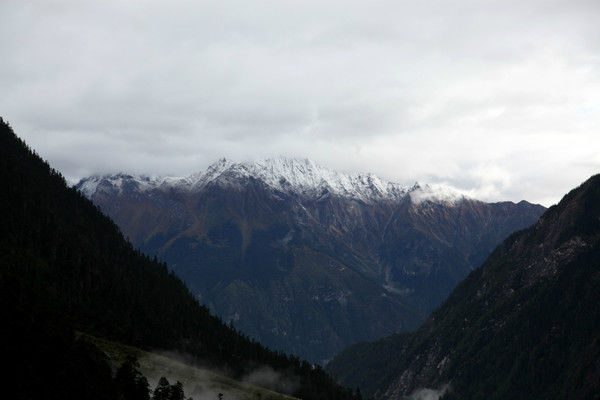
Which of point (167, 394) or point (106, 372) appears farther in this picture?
point (167, 394)

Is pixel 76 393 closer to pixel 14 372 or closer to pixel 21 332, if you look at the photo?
pixel 14 372

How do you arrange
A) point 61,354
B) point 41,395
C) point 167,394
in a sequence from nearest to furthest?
point 41,395, point 61,354, point 167,394

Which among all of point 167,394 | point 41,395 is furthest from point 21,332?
point 167,394

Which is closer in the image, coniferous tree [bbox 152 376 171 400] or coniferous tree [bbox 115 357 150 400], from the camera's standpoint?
coniferous tree [bbox 115 357 150 400]

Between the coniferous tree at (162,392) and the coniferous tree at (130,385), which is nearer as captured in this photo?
the coniferous tree at (130,385)

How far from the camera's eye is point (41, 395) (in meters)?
126

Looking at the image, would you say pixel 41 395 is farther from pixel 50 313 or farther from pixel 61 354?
pixel 50 313

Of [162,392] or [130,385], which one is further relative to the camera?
[162,392]

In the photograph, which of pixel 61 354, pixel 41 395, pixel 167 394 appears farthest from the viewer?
pixel 167 394

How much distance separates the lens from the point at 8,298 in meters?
157

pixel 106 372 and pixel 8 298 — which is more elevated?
pixel 8 298

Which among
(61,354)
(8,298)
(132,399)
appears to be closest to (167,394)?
(132,399)

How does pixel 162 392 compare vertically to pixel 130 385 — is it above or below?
below

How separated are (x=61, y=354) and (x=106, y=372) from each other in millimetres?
9627
